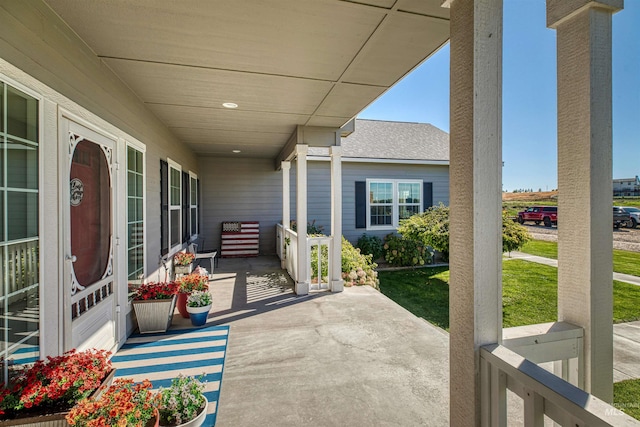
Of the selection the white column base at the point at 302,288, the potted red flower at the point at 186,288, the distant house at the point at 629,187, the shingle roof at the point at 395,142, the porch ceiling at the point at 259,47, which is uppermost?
the shingle roof at the point at 395,142

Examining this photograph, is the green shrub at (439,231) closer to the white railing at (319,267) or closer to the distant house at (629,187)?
the white railing at (319,267)

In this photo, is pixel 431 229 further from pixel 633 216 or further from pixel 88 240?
pixel 88 240

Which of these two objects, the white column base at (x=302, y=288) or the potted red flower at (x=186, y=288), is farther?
the white column base at (x=302, y=288)

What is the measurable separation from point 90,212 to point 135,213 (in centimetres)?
95

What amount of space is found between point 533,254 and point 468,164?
10.4 meters

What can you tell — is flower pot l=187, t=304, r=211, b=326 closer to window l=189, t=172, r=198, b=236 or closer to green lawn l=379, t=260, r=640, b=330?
green lawn l=379, t=260, r=640, b=330

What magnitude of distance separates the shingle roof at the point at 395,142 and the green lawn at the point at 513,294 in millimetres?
3394

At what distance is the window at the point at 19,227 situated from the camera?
1608mm

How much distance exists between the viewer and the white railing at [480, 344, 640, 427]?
85cm

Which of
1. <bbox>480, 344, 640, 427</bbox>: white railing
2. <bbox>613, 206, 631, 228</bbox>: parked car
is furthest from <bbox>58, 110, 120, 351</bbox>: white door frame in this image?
<bbox>613, 206, 631, 228</bbox>: parked car

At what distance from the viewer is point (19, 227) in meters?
1.73

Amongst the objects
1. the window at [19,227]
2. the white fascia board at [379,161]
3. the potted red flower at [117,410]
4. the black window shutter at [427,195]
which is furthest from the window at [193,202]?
the black window shutter at [427,195]

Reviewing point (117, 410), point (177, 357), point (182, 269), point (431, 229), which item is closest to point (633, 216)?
point (117, 410)

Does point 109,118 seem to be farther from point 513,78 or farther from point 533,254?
point 533,254
